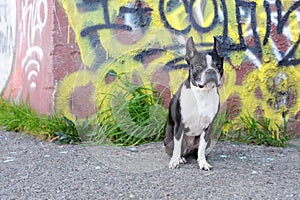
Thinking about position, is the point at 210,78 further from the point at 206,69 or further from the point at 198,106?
the point at 198,106

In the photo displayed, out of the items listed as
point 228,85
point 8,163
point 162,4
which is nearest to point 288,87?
point 228,85

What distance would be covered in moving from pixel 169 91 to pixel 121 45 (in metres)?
0.77

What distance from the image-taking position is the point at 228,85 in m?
5.91

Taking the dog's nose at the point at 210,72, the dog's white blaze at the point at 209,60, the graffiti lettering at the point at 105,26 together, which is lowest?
the dog's nose at the point at 210,72

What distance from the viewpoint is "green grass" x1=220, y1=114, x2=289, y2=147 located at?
221 inches

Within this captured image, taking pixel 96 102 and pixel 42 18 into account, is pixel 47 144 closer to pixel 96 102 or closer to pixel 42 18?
pixel 96 102

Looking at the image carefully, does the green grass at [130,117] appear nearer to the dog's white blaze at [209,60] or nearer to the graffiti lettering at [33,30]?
the graffiti lettering at [33,30]

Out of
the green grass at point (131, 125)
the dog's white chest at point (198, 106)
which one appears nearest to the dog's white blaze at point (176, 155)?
the dog's white chest at point (198, 106)

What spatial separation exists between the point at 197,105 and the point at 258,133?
4.82 feet

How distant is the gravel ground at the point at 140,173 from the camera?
3924 mm

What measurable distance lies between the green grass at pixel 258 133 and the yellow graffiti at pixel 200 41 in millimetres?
108

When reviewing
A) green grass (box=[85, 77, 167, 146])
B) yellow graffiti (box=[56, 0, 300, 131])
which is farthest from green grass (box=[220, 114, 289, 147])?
green grass (box=[85, 77, 167, 146])

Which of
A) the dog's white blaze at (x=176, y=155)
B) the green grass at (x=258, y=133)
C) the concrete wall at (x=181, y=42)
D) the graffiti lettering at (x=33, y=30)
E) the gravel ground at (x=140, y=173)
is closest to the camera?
the gravel ground at (x=140, y=173)

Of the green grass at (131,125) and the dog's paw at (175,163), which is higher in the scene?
the green grass at (131,125)
